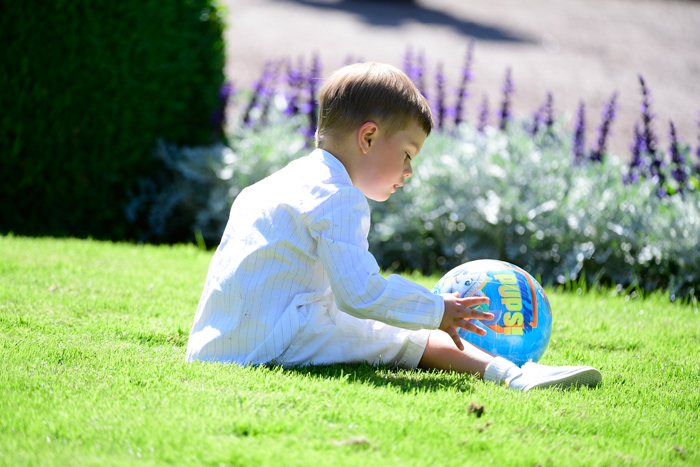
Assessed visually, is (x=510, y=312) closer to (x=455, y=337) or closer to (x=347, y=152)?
(x=455, y=337)

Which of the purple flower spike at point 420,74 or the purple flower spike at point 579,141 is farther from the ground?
the purple flower spike at point 420,74

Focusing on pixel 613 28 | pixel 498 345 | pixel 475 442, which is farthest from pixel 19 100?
pixel 613 28

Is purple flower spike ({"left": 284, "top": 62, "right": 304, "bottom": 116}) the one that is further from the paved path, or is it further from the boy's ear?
the boy's ear

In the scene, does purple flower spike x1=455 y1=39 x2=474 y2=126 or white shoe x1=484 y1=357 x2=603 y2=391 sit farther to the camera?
purple flower spike x1=455 y1=39 x2=474 y2=126

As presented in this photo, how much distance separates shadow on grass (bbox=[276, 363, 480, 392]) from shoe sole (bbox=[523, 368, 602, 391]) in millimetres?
276

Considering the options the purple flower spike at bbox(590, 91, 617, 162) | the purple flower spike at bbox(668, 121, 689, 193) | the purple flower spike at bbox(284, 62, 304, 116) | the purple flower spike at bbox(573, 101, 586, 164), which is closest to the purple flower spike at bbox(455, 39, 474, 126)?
the purple flower spike at bbox(573, 101, 586, 164)

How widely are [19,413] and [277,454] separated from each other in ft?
3.03

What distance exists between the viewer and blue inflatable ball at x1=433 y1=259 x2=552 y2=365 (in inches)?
129

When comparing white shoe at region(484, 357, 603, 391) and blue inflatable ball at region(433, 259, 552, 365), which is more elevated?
blue inflatable ball at region(433, 259, 552, 365)

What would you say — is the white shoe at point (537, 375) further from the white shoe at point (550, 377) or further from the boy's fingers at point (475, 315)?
the boy's fingers at point (475, 315)

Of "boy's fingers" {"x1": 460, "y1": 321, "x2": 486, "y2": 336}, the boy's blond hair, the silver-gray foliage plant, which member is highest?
the boy's blond hair

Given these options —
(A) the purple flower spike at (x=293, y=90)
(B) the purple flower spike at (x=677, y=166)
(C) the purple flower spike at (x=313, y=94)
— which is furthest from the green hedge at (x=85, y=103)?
(B) the purple flower spike at (x=677, y=166)

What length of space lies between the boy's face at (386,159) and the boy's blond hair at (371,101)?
36 millimetres

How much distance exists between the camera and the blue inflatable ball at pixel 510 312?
3273mm
